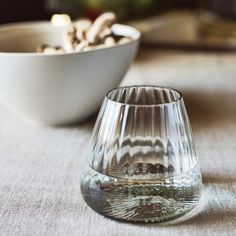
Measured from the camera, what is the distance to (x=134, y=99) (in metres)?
0.61

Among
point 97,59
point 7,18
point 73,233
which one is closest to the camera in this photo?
point 73,233

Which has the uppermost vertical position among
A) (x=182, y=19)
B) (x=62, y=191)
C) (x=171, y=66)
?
(x=62, y=191)

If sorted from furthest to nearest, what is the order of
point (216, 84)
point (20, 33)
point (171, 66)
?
point (171, 66), point (216, 84), point (20, 33)

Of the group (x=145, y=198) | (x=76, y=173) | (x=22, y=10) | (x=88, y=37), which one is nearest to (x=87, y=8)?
(x=22, y=10)

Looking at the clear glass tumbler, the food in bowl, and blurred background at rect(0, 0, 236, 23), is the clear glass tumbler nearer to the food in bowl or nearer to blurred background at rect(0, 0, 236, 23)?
the food in bowl

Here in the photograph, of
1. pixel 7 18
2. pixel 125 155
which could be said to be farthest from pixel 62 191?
pixel 7 18

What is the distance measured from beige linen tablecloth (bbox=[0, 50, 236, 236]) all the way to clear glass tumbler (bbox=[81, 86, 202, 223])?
0.02 metres

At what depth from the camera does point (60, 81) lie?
2.37ft

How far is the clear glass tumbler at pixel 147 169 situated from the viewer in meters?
0.50

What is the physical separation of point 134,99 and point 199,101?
32cm

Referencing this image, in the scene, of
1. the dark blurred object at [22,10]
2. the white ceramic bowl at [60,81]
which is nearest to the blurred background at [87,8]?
the dark blurred object at [22,10]

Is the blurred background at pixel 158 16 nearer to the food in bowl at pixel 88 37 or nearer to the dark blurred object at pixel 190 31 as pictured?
the dark blurred object at pixel 190 31

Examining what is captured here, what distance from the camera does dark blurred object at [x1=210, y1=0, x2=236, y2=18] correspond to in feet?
5.19

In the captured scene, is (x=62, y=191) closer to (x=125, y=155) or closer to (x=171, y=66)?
(x=125, y=155)
